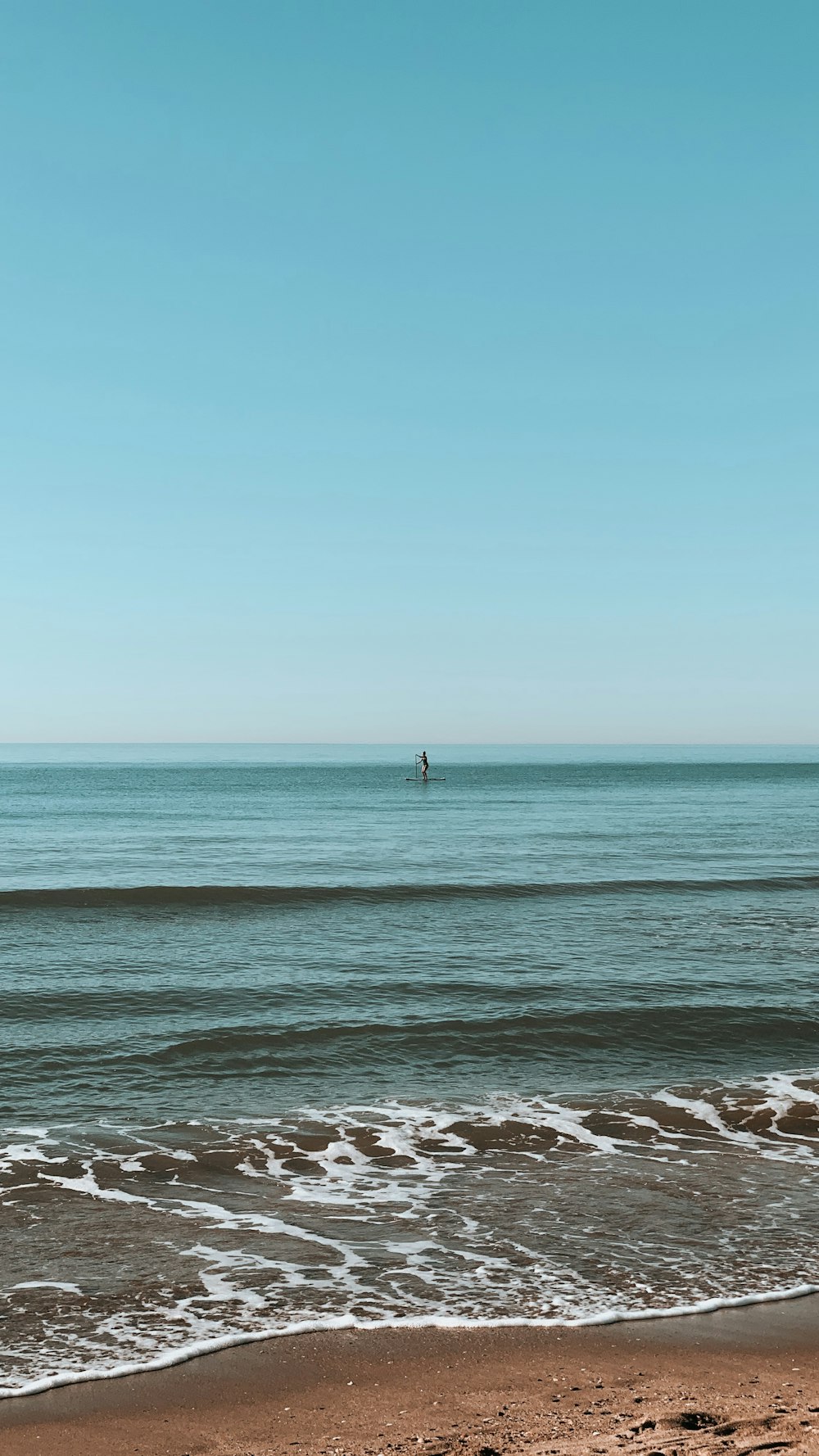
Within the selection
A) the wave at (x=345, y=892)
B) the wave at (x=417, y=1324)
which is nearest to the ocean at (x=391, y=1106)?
the wave at (x=417, y=1324)

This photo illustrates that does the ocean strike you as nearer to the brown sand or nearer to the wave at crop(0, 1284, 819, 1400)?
the wave at crop(0, 1284, 819, 1400)

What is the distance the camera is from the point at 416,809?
58094 mm

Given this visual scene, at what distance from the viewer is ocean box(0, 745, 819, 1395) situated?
6.20 metres

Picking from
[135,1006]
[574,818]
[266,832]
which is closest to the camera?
[135,1006]

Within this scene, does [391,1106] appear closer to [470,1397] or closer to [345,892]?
[470,1397]

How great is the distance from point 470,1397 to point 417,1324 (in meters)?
Result: 0.87

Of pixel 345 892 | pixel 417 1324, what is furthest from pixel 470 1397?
pixel 345 892

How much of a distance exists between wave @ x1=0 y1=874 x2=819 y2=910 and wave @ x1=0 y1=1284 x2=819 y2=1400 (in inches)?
663

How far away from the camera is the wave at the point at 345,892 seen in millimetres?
22641

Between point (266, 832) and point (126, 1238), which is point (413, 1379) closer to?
point (126, 1238)

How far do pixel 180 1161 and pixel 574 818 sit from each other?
138 feet

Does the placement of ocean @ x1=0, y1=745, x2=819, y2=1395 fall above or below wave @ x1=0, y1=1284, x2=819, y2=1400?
below

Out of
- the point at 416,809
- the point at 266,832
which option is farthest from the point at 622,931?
the point at 416,809

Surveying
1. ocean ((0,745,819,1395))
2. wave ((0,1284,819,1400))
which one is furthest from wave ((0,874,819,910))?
wave ((0,1284,819,1400))
